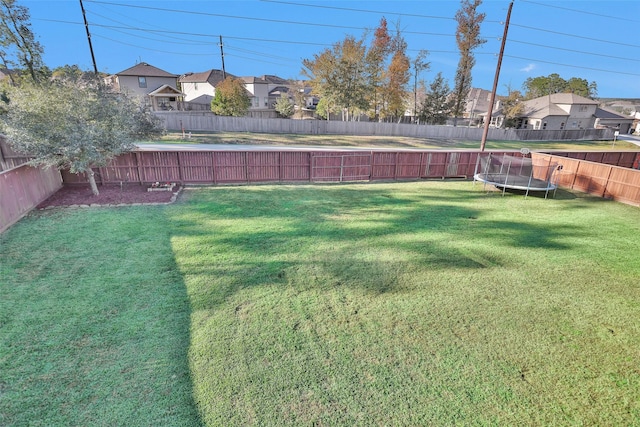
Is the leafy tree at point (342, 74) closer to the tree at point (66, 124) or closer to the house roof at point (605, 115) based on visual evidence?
the tree at point (66, 124)

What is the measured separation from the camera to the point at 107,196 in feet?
43.2

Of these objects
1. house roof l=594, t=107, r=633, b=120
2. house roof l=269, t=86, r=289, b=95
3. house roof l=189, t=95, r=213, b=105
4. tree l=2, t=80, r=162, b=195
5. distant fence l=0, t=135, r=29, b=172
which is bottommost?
distant fence l=0, t=135, r=29, b=172

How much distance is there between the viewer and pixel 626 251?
9219 mm

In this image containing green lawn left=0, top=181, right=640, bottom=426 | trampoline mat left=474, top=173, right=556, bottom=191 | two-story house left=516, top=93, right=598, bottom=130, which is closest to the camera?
green lawn left=0, top=181, right=640, bottom=426

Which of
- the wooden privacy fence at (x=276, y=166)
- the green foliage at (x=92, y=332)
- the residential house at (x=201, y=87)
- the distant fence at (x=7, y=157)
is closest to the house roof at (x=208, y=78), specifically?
the residential house at (x=201, y=87)

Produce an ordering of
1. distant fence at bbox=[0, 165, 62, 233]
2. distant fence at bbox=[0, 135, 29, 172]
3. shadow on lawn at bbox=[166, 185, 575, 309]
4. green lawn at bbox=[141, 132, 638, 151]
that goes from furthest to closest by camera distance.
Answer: green lawn at bbox=[141, 132, 638, 151], distant fence at bbox=[0, 135, 29, 172], distant fence at bbox=[0, 165, 62, 233], shadow on lawn at bbox=[166, 185, 575, 309]

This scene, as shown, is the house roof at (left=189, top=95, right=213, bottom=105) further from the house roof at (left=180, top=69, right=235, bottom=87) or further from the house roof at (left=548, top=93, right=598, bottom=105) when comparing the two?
the house roof at (left=548, top=93, right=598, bottom=105)

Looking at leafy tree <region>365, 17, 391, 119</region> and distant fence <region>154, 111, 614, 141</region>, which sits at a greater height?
leafy tree <region>365, 17, 391, 119</region>

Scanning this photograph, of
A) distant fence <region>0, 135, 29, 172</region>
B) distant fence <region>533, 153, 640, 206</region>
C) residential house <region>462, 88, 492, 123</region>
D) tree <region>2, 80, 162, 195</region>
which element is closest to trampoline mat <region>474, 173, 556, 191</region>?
distant fence <region>533, 153, 640, 206</region>

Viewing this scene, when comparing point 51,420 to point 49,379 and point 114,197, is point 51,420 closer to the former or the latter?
point 49,379

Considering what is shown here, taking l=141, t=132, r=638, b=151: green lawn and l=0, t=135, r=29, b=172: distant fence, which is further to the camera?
l=141, t=132, r=638, b=151: green lawn

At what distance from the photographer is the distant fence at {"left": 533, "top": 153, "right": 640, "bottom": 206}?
46.1 feet

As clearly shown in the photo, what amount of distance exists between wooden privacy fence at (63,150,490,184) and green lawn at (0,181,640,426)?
465cm

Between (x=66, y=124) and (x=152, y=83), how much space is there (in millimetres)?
34471
